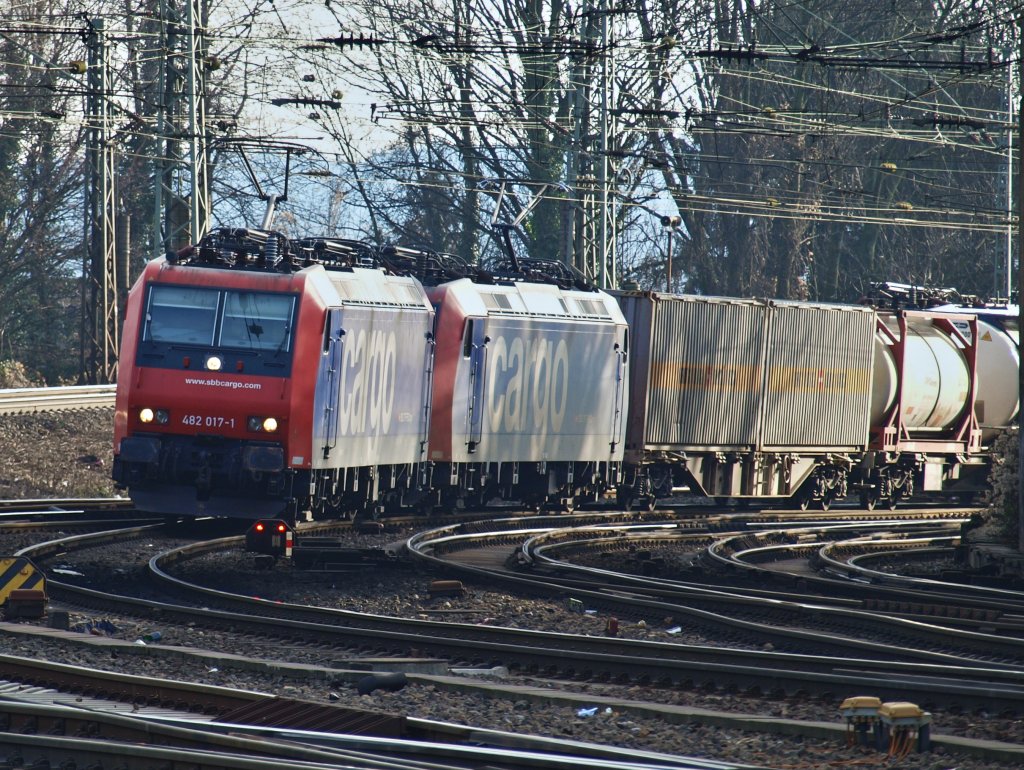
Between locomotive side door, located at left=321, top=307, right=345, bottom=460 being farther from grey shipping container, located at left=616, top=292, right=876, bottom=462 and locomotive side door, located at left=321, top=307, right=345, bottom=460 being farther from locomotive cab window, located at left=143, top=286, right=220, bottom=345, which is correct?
grey shipping container, located at left=616, top=292, right=876, bottom=462

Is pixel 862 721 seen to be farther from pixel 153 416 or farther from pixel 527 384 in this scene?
pixel 527 384

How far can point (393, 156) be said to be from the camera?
50.5m

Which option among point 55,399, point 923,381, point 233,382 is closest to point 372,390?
point 233,382

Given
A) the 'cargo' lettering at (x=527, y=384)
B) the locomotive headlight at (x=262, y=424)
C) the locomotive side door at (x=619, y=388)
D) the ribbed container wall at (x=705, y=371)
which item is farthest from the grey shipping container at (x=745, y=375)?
the locomotive headlight at (x=262, y=424)

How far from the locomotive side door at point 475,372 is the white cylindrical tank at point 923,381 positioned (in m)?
9.19

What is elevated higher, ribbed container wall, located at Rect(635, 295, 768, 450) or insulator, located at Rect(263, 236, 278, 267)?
insulator, located at Rect(263, 236, 278, 267)

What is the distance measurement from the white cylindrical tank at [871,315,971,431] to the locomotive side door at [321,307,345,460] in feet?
43.1

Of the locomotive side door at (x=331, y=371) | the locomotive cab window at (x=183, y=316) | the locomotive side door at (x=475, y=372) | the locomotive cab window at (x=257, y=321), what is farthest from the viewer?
the locomotive side door at (x=475, y=372)

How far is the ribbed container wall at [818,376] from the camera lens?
90.5 ft

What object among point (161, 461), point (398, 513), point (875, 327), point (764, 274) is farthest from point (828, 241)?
point (161, 461)

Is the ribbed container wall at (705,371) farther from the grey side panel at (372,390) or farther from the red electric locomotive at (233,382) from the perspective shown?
the red electric locomotive at (233,382)

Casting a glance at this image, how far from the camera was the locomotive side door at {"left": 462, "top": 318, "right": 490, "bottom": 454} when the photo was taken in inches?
852

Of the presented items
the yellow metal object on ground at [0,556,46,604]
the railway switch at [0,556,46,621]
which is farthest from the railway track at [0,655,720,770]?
the yellow metal object on ground at [0,556,46,604]

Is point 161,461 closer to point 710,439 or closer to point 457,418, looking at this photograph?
point 457,418
